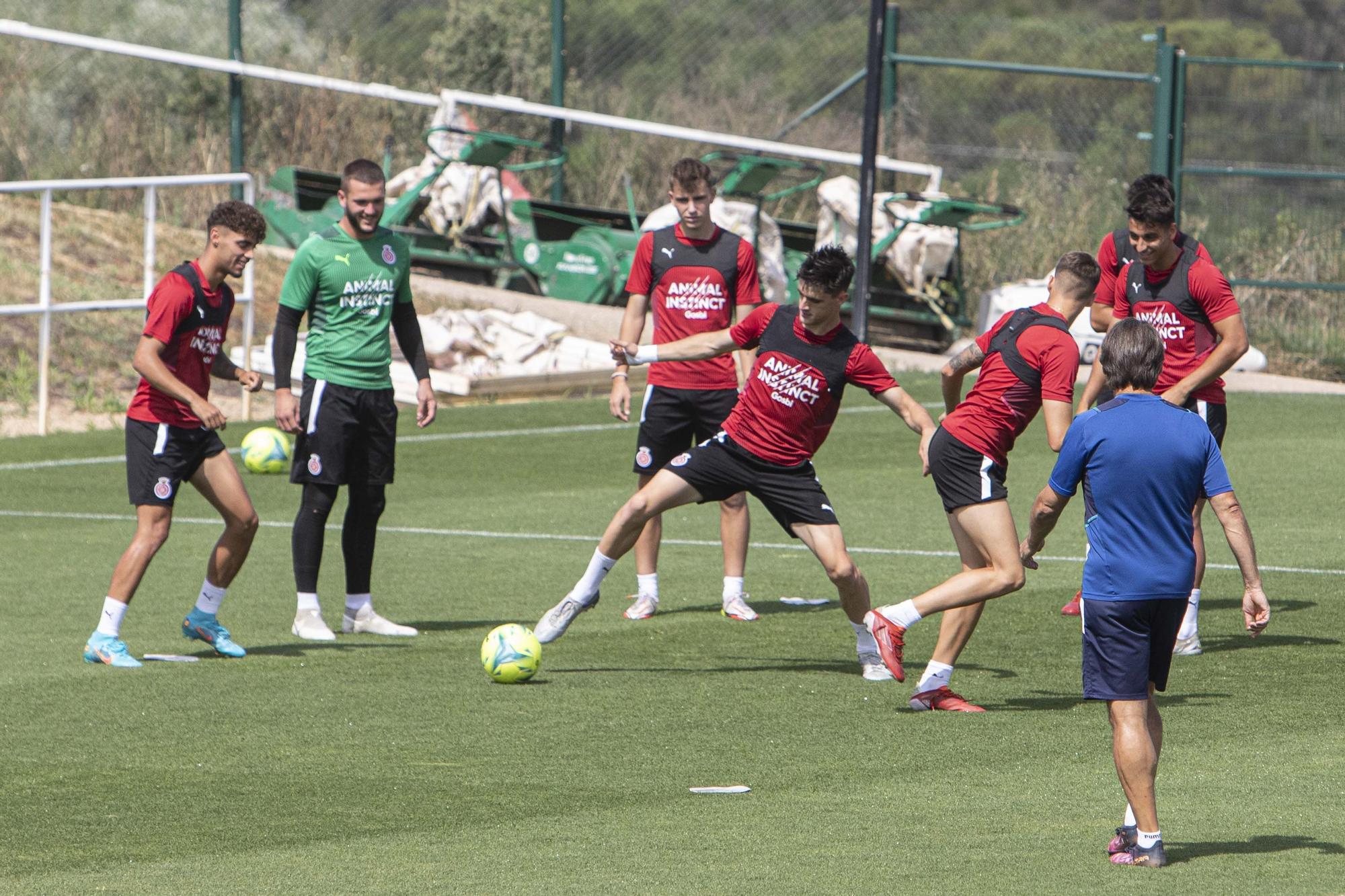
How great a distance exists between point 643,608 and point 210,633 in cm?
220

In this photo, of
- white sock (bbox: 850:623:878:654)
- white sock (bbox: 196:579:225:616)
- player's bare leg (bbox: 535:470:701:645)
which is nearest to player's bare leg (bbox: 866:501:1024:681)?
white sock (bbox: 850:623:878:654)

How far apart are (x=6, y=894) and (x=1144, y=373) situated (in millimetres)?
3559

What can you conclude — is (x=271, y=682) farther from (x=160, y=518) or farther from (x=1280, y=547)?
(x=1280, y=547)

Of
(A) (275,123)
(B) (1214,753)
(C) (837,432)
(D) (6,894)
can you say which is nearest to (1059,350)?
(B) (1214,753)

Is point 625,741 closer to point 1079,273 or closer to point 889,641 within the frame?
point 889,641

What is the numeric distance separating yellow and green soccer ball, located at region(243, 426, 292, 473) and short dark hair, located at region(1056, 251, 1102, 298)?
27.3 ft

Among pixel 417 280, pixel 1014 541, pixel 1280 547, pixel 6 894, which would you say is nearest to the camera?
pixel 6 894

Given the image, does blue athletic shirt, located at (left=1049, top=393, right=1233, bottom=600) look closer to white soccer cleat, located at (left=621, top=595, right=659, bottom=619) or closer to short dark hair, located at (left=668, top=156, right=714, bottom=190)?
short dark hair, located at (left=668, top=156, right=714, bottom=190)

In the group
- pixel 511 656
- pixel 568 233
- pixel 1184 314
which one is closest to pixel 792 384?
pixel 511 656

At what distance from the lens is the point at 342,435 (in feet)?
30.3

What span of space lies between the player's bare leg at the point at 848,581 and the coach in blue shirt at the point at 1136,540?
92.0 inches

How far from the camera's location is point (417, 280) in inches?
901

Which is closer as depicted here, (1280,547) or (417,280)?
(1280,547)

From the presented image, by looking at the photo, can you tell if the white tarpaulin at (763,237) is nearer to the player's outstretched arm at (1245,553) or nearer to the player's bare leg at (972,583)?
the player's bare leg at (972,583)
